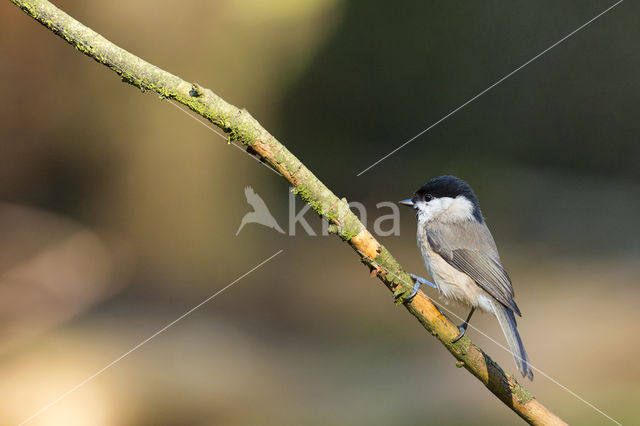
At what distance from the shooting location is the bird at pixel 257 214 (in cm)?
477

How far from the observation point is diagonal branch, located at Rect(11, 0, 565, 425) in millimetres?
1183

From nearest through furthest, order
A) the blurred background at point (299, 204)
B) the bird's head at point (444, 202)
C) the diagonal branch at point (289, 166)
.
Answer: the diagonal branch at point (289, 166), the bird's head at point (444, 202), the blurred background at point (299, 204)

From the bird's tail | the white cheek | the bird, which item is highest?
the bird

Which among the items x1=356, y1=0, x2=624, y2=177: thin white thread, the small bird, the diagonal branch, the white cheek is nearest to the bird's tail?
the small bird

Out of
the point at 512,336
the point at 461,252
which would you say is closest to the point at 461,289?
the point at 461,252

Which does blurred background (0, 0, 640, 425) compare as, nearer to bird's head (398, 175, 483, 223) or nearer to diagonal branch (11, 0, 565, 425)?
bird's head (398, 175, 483, 223)

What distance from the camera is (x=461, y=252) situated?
2.32 metres

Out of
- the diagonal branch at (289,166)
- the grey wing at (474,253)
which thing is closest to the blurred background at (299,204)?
the grey wing at (474,253)

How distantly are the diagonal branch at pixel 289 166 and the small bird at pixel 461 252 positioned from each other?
0.59 m

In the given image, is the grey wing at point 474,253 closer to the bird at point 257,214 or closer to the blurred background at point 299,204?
the blurred background at point 299,204

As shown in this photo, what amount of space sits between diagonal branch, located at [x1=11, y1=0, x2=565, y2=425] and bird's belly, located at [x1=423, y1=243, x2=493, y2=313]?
0.71m

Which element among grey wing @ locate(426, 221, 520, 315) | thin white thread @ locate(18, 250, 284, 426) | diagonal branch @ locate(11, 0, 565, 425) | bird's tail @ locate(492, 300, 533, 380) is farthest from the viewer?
thin white thread @ locate(18, 250, 284, 426)

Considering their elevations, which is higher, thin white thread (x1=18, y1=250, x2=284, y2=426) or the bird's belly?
thin white thread (x1=18, y1=250, x2=284, y2=426)

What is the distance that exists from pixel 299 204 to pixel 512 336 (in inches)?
134
